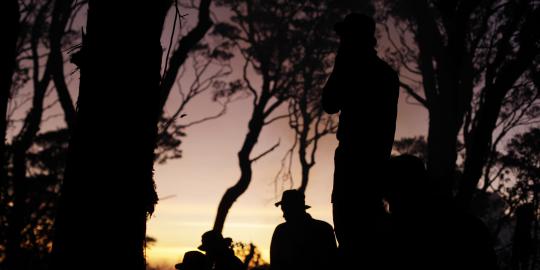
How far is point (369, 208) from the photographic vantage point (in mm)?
3725

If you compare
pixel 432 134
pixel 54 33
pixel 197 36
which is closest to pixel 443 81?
pixel 432 134

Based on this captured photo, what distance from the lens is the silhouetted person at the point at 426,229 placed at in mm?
2750

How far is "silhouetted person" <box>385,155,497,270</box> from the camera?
2750 mm

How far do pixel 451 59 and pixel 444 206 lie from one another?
6.61 m

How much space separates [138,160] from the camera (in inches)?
104

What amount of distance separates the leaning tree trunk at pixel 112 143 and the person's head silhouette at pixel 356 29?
5.45ft

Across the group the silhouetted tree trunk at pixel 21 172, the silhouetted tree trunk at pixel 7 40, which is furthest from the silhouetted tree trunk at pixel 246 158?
the silhouetted tree trunk at pixel 7 40

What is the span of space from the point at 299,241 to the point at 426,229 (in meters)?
2.78

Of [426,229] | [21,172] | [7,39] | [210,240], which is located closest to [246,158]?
[21,172]

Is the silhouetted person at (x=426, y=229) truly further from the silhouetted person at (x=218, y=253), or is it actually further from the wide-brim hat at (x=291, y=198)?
the silhouetted person at (x=218, y=253)

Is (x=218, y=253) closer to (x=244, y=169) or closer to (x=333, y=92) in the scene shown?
(x=333, y=92)

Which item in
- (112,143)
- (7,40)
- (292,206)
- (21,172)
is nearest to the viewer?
(112,143)

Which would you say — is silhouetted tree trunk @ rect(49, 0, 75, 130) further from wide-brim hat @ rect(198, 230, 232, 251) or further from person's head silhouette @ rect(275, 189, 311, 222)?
person's head silhouette @ rect(275, 189, 311, 222)

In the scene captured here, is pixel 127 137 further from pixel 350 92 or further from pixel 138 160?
pixel 350 92
